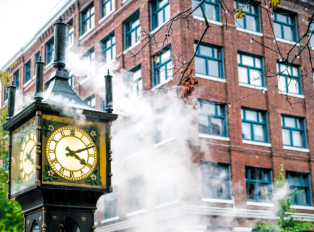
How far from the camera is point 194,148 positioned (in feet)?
67.5

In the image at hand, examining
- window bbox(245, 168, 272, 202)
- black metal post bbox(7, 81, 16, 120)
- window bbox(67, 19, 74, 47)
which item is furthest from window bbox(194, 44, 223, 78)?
black metal post bbox(7, 81, 16, 120)

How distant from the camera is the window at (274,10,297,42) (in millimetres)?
24961

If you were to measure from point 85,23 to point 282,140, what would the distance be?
41.8 ft

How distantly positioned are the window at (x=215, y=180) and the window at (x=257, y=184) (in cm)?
107

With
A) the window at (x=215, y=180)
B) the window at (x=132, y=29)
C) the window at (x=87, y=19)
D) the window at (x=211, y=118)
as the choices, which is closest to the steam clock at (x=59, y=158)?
the window at (x=215, y=180)

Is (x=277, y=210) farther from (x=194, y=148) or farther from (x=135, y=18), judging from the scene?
(x=135, y=18)

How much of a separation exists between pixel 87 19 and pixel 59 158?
2428cm

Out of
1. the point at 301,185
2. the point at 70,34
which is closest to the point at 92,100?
the point at 70,34

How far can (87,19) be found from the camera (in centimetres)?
2872

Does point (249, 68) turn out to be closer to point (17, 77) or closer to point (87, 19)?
point (87, 19)

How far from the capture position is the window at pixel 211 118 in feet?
70.1

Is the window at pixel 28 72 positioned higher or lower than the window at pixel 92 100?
higher

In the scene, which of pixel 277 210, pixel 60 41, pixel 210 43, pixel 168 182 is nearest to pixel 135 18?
pixel 210 43

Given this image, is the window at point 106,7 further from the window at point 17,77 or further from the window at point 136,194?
the window at point 17,77
